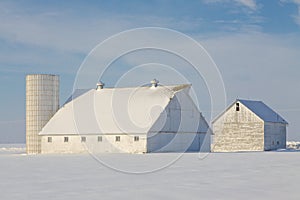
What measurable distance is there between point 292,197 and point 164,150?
106ft

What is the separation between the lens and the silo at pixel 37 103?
1869 inches

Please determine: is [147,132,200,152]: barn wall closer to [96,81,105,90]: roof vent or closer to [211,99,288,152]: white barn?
[211,99,288,152]: white barn

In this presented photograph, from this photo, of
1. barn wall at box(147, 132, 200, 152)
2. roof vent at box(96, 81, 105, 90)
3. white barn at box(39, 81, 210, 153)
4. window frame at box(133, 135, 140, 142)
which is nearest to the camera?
window frame at box(133, 135, 140, 142)

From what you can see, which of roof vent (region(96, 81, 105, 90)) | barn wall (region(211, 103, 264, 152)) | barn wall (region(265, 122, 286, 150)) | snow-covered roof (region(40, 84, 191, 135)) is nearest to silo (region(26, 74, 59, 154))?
snow-covered roof (region(40, 84, 191, 135))

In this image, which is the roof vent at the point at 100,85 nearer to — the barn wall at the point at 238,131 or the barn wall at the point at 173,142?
the barn wall at the point at 173,142

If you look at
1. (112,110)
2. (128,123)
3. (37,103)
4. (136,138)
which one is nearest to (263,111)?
(128,123)

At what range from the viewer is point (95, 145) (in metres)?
43.3

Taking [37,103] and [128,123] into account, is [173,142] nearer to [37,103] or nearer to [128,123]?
[128,123]

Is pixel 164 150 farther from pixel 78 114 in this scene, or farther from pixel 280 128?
pixel 280 128

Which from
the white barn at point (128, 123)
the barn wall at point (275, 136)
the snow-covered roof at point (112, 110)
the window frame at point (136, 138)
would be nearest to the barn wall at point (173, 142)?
the white barn at point (128, 123)

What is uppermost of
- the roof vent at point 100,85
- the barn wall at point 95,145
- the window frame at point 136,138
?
the roof vent at point 100,85

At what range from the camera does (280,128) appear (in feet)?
178

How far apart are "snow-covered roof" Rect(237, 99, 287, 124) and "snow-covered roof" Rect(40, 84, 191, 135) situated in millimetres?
9366

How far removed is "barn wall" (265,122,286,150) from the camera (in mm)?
51078
